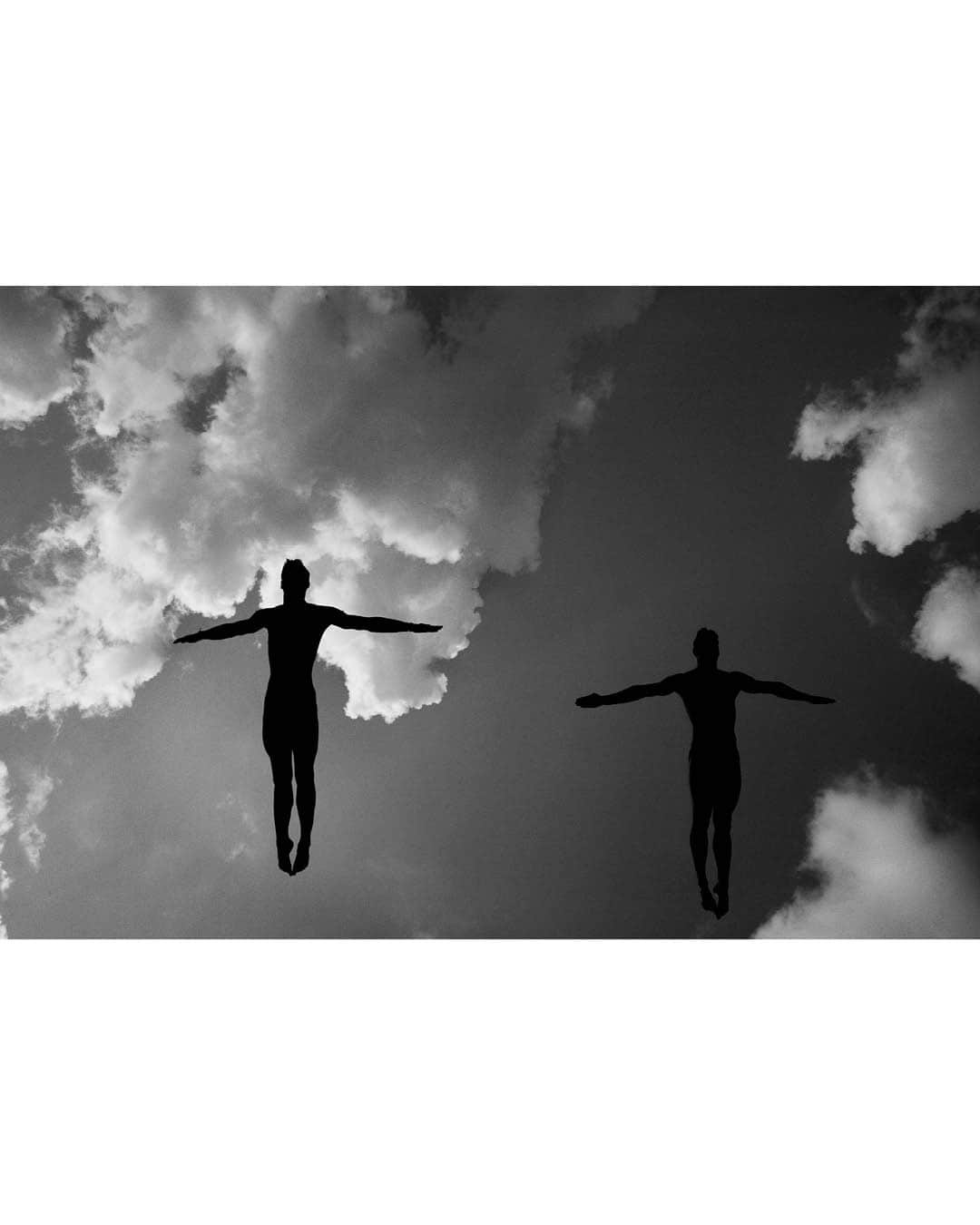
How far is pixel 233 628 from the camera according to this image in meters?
6.24

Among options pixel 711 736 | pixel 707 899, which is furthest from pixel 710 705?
pixel 707 899

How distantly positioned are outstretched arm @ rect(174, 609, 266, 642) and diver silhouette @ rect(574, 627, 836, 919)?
2975 millimetres

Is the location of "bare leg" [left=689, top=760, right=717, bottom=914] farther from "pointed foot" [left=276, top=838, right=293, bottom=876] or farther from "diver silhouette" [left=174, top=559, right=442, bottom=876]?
"pointed foot" [left=276, top=838, right=293, bottom=876]

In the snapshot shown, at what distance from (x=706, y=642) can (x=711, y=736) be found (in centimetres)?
79

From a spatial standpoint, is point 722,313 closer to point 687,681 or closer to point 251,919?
point 687,681

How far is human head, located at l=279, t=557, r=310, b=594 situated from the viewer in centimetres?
641

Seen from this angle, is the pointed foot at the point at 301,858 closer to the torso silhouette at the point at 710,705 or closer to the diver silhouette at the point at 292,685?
the diver silhouette at the point at 292,685

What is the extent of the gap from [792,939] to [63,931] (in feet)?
21.3

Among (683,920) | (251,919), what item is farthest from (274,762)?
(683,920)

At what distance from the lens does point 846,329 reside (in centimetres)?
770

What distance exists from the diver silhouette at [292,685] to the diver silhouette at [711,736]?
7.59 ft

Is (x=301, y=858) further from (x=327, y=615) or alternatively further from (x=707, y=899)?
(x=707, y=899)

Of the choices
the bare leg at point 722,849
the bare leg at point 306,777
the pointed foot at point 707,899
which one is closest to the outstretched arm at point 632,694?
the bare leg at point 722,849

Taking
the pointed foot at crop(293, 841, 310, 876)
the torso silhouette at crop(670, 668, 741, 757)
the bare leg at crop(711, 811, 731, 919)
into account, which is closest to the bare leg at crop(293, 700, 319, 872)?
the pointed foot at crop(293, 841, 310, 876)
